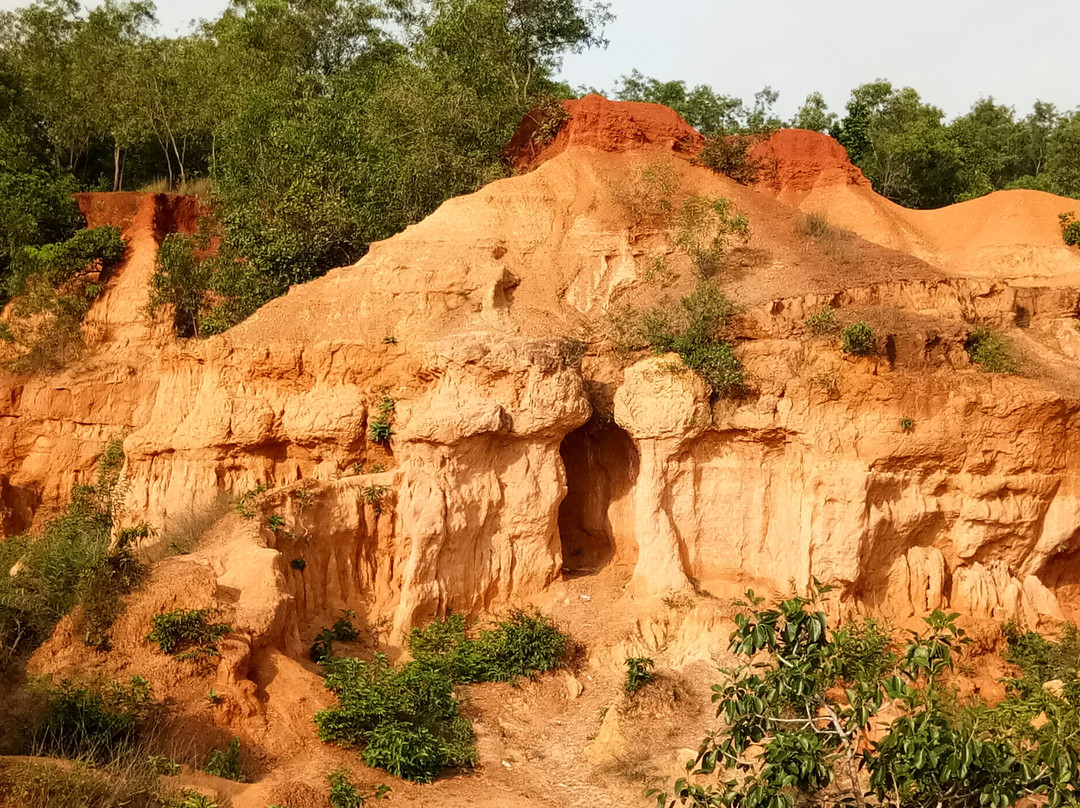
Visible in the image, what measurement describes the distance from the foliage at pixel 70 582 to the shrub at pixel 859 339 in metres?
10.8

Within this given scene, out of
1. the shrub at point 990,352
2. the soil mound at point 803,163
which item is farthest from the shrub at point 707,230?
the soil mound at point 803,163

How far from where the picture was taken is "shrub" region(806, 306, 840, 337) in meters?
18.3

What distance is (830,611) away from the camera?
17406 millimetres

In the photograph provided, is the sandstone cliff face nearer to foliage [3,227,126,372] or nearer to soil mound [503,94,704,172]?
soil mound [503,94,704,172]

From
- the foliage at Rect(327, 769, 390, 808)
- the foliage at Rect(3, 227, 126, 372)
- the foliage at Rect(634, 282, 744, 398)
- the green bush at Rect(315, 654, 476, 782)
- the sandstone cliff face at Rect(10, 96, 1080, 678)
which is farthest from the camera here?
the foliage at Rect(3, 227, 126, 372)

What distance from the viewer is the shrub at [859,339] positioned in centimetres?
1772

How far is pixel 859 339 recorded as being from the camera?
1772 centimetres

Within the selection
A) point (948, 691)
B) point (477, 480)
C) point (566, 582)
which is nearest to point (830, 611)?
point (948, 691)

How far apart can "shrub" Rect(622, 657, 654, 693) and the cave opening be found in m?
3.02

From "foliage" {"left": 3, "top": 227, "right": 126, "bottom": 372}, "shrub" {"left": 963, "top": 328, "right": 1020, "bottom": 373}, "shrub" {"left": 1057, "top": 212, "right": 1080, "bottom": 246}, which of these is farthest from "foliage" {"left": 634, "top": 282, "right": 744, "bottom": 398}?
"foliage" {"left": 3, "top": 227, "right": 126, "bottom": 372}

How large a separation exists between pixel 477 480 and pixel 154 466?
570 cm

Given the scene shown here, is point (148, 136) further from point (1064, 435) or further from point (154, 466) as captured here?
point (1064, 435)

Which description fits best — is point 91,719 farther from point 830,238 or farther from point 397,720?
point 830,238

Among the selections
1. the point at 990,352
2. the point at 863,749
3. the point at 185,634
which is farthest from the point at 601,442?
the point at 863,749
